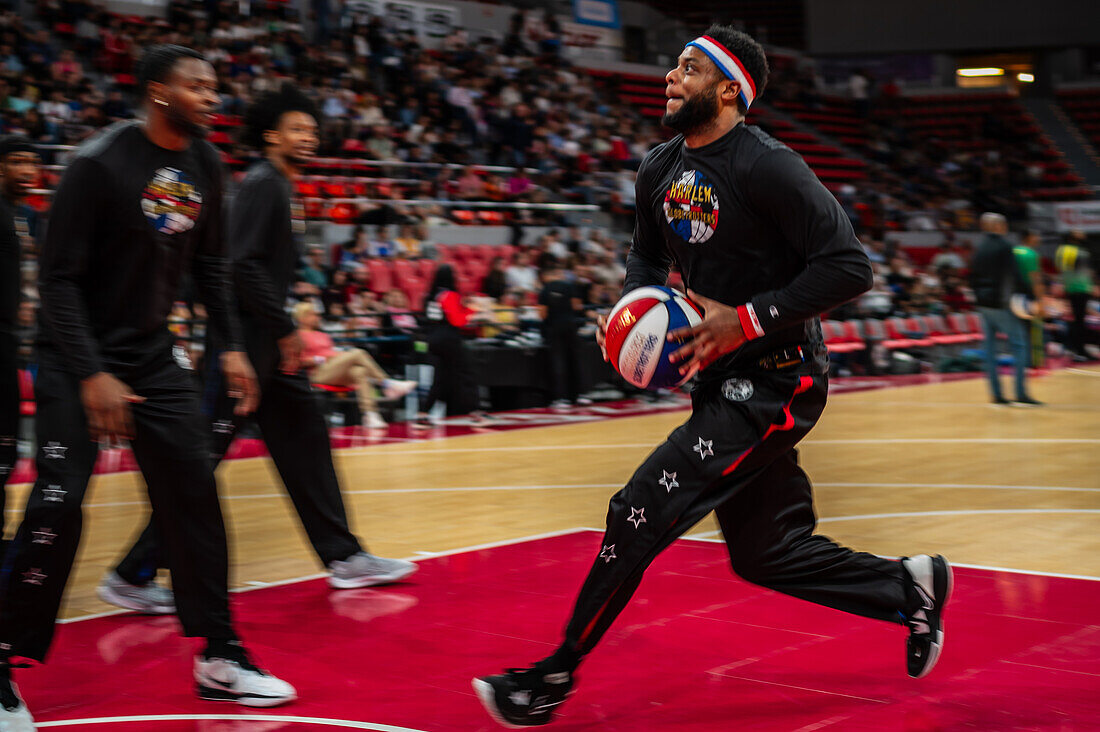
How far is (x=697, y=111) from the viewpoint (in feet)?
11.6

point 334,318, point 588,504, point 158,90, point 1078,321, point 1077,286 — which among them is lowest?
point 1078,321

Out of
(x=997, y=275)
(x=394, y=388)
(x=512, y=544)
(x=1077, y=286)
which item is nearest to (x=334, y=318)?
(x=394, y=388)

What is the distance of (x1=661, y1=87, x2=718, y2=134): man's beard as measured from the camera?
11.6ft

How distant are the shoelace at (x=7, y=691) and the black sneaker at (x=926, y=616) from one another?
8.57 ft

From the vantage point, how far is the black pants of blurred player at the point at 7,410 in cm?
453

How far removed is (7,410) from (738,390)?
281cm

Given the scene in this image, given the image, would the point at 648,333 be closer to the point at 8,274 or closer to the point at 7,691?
the point at 7,691

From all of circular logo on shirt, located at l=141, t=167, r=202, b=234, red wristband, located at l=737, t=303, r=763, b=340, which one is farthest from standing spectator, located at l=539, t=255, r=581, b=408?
red wristband, located at l=737, t=303, r=763, b=340

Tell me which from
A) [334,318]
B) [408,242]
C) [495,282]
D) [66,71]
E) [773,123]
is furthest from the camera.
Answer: [773,123]

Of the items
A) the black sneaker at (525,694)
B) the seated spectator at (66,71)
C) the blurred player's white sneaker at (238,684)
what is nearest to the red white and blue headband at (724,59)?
the black sneaker at (525,694)

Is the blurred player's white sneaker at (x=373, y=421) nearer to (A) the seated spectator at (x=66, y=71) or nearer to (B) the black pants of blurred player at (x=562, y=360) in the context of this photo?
(B) the black pants of blurred player at (x=562, y=360)

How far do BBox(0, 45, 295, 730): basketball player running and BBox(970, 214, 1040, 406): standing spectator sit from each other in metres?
9.87

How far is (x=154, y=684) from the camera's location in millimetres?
3904

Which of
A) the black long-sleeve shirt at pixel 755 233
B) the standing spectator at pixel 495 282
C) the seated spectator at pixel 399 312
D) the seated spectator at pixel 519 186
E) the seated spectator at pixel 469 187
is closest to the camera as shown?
the black long-sleeve shirt at pixel 755 233
